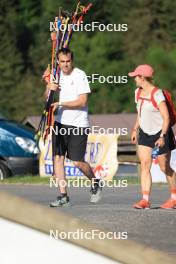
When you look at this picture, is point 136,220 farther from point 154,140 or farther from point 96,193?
point 96,193

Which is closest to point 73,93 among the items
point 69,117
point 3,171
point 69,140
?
point 69,117

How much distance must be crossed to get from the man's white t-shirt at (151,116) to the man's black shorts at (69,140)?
0.73 m

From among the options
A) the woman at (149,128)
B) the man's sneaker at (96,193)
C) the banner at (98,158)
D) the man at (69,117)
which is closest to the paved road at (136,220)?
the man's sneaker at (96,193)

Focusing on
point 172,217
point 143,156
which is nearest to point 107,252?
point 172,217

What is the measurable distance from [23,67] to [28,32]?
31.8 feet

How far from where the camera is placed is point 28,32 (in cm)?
8556

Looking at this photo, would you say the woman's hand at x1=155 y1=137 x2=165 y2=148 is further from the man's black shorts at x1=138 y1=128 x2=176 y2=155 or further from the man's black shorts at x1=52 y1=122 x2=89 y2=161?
the man's black shorts at x1=52 y1=122 x2=89 y2=161

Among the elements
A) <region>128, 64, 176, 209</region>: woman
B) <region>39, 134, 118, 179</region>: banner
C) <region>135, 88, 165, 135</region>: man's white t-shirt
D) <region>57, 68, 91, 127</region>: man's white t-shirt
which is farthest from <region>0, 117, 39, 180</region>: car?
<region>135, 88, 165, 135</region>: man's white t-shirt

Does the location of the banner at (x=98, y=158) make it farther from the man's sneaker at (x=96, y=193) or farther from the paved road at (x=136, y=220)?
the man's sneaker at (x=96, y=193)

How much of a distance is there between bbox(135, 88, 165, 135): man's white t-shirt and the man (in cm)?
62

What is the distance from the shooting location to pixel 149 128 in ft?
34.7

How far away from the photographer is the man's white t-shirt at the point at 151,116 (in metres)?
10.4

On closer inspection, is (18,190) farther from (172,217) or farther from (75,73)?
(172,217)

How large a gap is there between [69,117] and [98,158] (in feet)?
26.0
